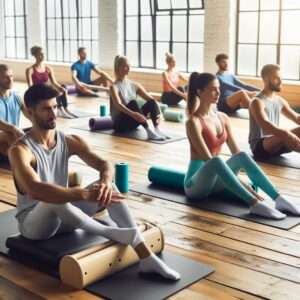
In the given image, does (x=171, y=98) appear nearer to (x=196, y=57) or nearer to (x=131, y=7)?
(x=196, y=57)

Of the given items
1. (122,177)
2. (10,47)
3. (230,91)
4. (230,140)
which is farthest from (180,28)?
(230,140)

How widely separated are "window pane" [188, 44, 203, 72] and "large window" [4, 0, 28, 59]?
4848mm

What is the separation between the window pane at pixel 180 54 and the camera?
9.54 metres

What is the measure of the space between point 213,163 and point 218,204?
0.38 metres

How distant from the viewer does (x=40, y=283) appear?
97.2 inches

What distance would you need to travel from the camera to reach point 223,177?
10.7ft

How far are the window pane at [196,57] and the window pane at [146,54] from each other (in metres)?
0.92

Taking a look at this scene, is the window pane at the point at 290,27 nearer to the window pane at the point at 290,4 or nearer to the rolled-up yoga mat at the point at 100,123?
the window pane at the point at 290,4

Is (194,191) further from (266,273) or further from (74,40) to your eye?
(74,40)

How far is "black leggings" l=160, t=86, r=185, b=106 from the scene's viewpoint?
796 centimetres

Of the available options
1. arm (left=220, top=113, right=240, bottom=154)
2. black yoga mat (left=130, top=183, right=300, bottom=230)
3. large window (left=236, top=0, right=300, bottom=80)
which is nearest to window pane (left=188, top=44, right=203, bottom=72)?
large window (left=236, top=0, right=300, bottom=80)

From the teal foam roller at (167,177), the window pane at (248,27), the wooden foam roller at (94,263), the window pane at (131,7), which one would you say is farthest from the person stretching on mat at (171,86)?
the wooden foam roller at (94,263)

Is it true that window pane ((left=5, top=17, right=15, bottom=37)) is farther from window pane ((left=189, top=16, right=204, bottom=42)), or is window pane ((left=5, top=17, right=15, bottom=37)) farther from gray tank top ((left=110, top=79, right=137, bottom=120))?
gray tank top ((left=110, top=79, right=137, bottom=120))

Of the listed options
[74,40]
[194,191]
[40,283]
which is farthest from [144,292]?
[74,40]
